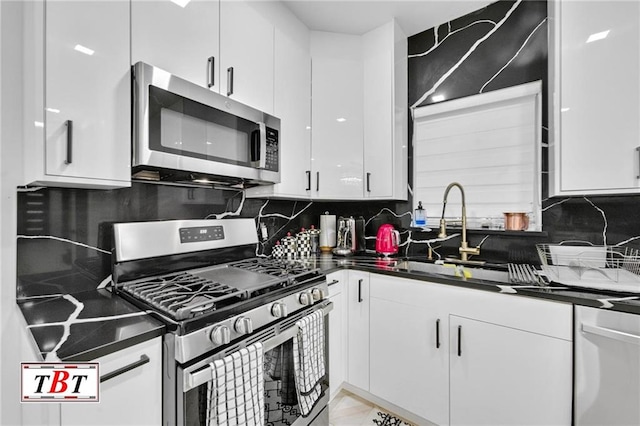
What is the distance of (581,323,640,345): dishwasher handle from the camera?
1069mm

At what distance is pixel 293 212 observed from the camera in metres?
2.41

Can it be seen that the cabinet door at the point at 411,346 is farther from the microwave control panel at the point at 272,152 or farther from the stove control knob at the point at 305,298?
the microwave control panel at the point at 272,152

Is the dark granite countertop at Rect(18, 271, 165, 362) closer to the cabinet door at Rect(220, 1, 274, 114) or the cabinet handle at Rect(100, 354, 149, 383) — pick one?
the cabinet handle at Rect(100, 354, 149, 383)

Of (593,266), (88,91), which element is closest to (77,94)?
(88,91)

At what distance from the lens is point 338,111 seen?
221 cm

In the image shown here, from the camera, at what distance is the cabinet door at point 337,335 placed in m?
1.78

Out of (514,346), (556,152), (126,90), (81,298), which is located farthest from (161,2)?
(514,346)

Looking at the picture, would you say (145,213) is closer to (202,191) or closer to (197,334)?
(202,191)

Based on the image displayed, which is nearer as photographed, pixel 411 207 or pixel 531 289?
pixel 531 289

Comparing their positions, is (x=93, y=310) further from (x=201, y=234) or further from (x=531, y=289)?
(x=531, y=289)

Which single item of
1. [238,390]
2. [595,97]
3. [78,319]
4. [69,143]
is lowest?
[238,390]

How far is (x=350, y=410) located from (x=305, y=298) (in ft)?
3.18

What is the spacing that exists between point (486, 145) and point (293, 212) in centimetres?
153

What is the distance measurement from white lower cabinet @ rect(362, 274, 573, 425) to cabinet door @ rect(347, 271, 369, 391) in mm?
46
